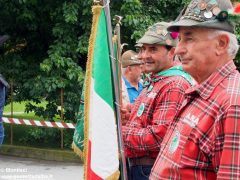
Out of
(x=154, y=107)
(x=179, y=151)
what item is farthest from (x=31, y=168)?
(x=179, y=151)

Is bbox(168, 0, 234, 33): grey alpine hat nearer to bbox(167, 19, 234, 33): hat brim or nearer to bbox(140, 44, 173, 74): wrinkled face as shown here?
bbox(167, 19, 234, 33): hat brim

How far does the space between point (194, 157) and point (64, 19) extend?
Result: 26.8 ft

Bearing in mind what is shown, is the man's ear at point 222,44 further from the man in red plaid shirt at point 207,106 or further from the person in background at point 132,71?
the person in background at point 132,71

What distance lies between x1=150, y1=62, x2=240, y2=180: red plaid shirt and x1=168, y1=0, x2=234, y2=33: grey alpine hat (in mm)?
209

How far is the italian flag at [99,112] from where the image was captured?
3379 millimetres

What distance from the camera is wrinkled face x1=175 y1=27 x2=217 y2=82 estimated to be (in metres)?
2.39

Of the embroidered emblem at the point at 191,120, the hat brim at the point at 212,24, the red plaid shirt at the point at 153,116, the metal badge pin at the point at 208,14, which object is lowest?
the red plaid shirt at the point at 153,116

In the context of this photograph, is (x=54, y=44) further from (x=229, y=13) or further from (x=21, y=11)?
(x=229, y=13)

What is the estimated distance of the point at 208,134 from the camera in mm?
2197

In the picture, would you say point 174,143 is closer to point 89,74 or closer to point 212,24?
point 212,24

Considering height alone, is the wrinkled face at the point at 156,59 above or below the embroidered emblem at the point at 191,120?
above

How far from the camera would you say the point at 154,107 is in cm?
369

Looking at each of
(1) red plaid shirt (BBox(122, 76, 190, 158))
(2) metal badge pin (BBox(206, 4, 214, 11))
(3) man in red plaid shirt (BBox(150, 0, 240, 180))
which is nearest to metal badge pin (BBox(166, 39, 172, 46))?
(1) red plaid shirt (BBox(122, 76, 190, 158))

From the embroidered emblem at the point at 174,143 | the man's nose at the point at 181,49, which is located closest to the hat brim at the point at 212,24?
the man's nose at the point at 181,49
